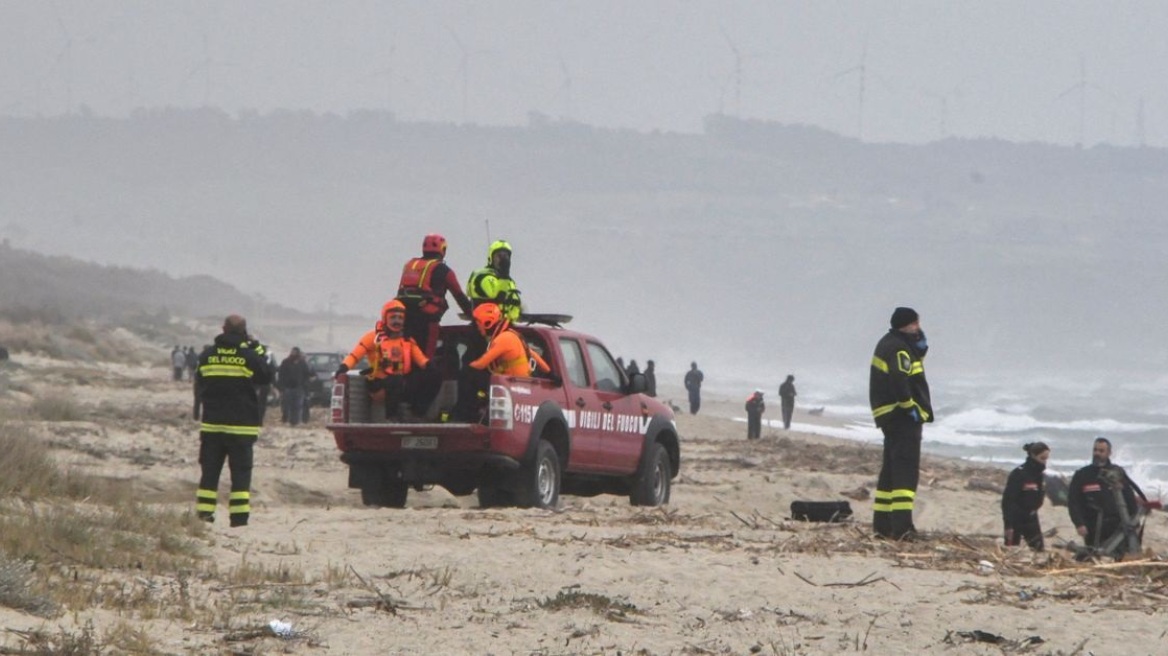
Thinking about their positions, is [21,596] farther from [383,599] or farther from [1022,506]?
[1022,506]

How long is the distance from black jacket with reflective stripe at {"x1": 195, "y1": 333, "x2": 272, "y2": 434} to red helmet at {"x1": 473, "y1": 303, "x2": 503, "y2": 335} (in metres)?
1.97

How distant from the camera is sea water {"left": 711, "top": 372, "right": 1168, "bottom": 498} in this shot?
55416 mm

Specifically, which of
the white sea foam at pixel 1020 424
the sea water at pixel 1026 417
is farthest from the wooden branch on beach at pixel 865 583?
the white sea foam at pixel 1020 424

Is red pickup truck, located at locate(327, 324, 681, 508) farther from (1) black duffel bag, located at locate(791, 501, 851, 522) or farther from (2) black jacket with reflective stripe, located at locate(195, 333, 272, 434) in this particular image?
(1) black duffel bag, located at locate(791, 501, 851, 522)

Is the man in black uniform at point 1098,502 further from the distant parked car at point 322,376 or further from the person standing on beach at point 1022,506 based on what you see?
the distant parked car at point 322,376

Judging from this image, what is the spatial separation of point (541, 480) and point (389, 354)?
1668mm

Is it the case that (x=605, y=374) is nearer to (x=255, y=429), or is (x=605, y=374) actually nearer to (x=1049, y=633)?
(x=255, y=429)

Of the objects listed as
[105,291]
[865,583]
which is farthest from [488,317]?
[105,291]

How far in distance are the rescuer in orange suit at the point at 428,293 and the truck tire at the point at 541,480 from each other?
3.88 ft

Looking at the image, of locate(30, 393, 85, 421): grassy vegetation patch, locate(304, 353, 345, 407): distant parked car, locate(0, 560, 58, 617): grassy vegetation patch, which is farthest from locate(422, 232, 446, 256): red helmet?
locate(304, 353, 345, 407): distant parked car

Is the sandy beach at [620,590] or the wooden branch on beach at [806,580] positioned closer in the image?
the sandy beach at [620,590]

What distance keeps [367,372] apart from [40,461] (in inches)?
106

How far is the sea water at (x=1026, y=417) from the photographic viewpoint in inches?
2182

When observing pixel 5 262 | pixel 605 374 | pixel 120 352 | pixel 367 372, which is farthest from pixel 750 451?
pixel 5 262
